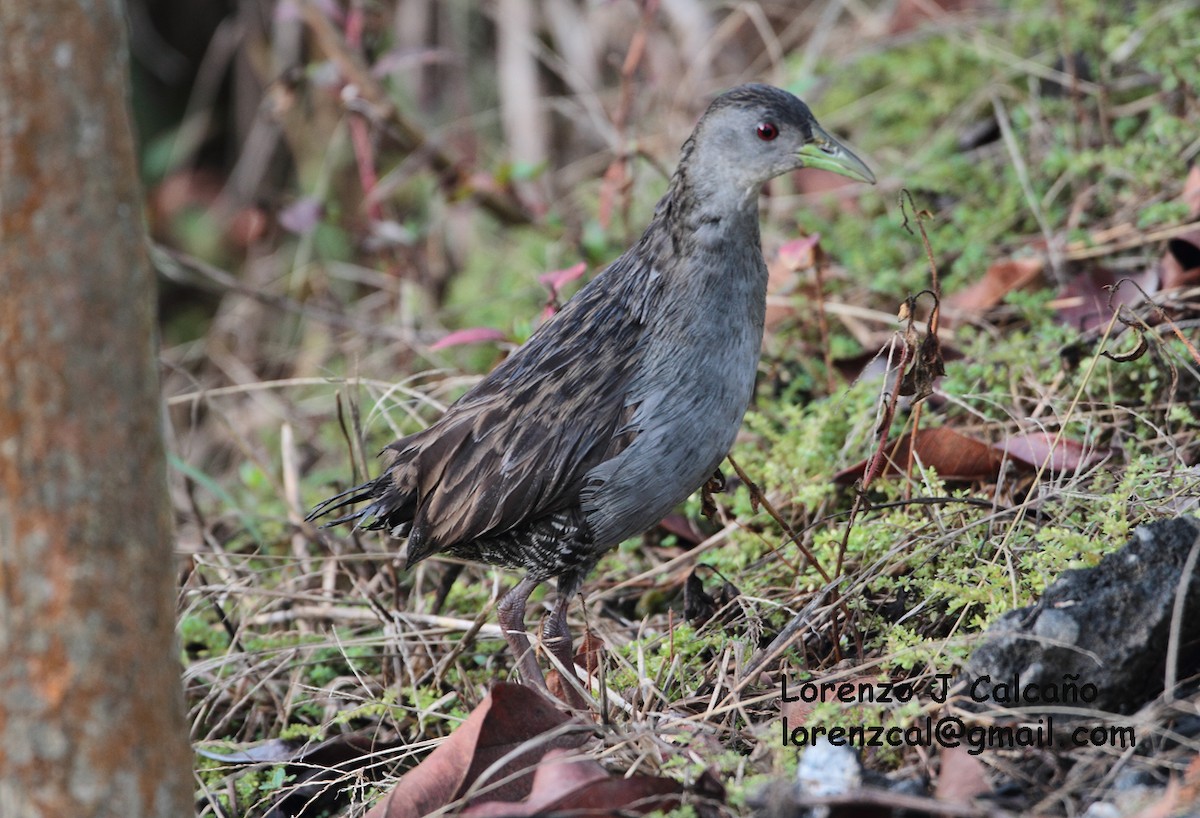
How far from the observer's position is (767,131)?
10.4 ft

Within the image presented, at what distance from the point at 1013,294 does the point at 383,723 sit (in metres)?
2.45

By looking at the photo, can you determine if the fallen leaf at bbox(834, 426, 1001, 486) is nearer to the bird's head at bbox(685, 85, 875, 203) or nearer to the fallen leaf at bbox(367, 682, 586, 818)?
the bird's head at bbox(685, 85, 875, 203)

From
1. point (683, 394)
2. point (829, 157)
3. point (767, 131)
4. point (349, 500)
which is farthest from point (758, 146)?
point (349, 500)

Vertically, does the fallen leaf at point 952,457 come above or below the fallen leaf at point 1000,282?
below

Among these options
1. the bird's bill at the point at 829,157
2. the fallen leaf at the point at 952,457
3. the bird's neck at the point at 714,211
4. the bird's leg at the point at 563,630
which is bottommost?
the bird's leg at the point at 563,630

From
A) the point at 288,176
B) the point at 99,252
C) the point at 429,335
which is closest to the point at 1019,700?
the point at 99,252

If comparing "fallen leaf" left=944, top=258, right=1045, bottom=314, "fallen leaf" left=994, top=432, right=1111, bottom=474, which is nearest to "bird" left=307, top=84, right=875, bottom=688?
"fallen leaf" left=994, top=432, right=1111, bottom=474

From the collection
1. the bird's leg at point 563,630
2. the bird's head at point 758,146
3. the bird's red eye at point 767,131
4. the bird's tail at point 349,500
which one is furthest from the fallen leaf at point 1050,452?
the bird's tail at point 349,500

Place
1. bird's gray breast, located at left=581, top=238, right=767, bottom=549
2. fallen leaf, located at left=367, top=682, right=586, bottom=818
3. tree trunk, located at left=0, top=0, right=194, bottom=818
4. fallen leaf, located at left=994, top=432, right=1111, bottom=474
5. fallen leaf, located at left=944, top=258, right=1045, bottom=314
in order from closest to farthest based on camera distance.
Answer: tree trunk, located at left=0, top=0, right=194, bottom=818, fallen leaf, located at left=367, top=682, right=586, bottom=818, bird's gray breast, located at left=581, top=238, right=767, bottom=549, fallen leaf, located at left=994, top=432, right=1111, bottom=474, fallen leaf, located at left=944, top=258, right=1045, bottom=314

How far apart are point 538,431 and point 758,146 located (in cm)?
92

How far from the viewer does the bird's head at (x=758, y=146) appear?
3156 millimetres

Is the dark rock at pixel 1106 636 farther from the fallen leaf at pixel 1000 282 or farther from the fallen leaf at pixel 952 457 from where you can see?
the fallen leaf at pixel 1000 282

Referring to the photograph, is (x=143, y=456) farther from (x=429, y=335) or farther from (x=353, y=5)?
(x=353, y=5)

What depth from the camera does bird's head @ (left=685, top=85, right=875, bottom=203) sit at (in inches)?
124
